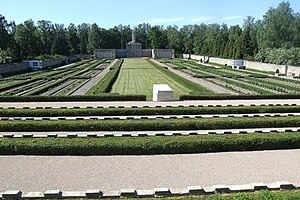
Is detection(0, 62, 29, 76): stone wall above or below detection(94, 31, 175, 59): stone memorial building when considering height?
below

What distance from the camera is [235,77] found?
124 feet

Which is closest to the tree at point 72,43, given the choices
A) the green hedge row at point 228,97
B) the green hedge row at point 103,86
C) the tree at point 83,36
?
the tree at point 83,36

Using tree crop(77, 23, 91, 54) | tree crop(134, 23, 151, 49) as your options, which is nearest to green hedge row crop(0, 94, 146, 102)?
tree crop(77, 23, 91, 54)

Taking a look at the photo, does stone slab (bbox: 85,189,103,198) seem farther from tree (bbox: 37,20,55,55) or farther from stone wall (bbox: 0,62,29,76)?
tree (bbox: 37,20,55,55)

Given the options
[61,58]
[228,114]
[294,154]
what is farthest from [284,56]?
[61,58]

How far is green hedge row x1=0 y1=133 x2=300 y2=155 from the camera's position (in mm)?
11148

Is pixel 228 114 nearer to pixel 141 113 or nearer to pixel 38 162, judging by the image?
pixel 141 113

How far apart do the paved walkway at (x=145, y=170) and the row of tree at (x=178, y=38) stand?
131ft

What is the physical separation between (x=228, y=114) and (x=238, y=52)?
47890 mm

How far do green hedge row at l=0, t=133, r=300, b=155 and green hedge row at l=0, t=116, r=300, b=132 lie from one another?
95.3 inches

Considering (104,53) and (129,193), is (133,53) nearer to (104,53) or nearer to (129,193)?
(104,53)

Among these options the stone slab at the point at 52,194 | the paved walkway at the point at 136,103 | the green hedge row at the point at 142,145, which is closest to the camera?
the stone slab at the point at 52,194

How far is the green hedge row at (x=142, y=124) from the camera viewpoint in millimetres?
14211

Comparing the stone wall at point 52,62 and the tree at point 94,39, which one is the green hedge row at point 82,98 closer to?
the stone wall at point 52,62
